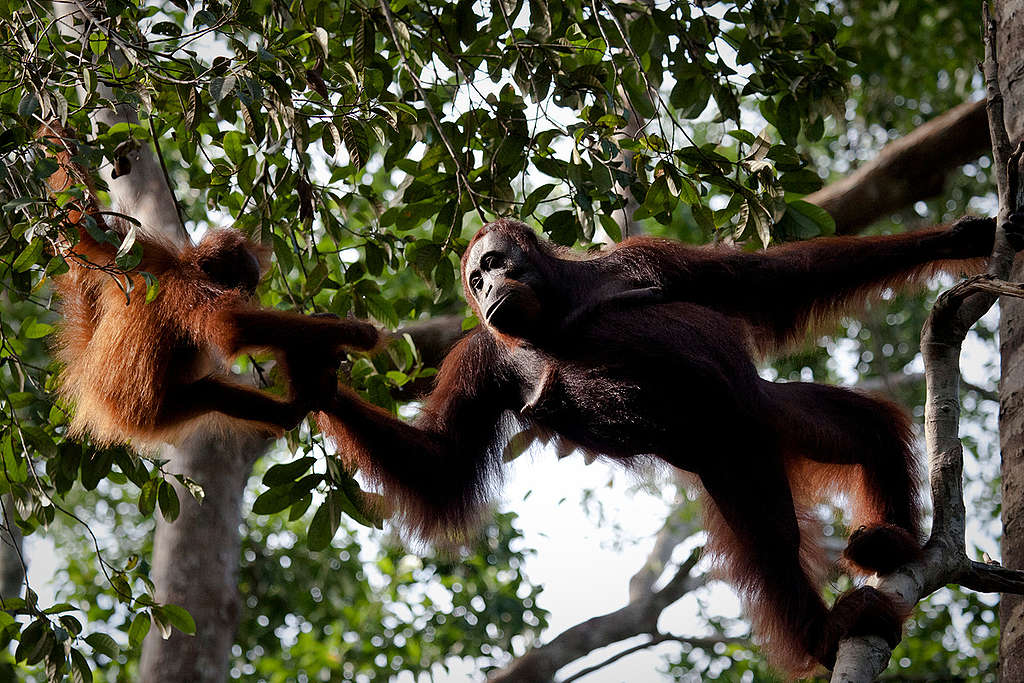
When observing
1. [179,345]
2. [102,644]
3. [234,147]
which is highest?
[234,147]

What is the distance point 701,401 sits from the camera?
131 inches

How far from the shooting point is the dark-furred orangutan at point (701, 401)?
11.0ft

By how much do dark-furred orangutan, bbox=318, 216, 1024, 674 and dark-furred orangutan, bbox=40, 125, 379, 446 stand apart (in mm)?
295

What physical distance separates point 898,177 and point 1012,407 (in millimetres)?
3980

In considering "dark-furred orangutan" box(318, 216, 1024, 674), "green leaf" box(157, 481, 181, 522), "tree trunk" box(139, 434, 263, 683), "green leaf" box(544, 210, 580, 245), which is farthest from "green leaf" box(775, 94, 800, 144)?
"tree trunk" box(139, 434, 263, 683)

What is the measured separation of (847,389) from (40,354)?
789 centimetres

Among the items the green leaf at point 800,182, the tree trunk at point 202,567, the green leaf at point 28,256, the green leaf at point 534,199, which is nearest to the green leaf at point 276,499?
the green leaf at point 28,256

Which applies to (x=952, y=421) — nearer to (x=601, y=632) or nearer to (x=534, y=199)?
→ (x=534, y=199)

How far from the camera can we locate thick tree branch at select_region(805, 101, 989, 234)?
6789mm

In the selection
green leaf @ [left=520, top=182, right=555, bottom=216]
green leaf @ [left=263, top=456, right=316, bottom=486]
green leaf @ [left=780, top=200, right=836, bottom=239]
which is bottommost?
green leaf @ [left=263, top=456, right=316, bottom=486]

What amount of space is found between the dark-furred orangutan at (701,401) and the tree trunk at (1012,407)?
0.30m

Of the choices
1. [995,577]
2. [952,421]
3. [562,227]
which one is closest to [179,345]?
[562,227]

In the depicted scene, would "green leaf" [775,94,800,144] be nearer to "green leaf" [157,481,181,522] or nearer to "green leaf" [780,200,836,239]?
"green leaf" [780,200,836,239]

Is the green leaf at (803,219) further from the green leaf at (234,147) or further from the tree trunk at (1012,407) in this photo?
the green leaf at (234,147)
